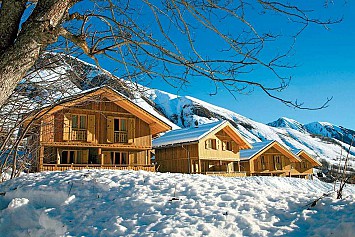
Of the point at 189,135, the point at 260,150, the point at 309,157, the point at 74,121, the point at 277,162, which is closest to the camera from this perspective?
the point at 74,121

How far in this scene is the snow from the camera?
86.8 feet

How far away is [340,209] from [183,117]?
94.3 m

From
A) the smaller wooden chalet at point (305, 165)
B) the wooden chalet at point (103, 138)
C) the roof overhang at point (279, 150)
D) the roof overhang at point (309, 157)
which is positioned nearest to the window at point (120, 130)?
the wooden chalet at point (103, 138)

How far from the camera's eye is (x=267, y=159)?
38312mm

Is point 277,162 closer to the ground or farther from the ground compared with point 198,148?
closer to the ground

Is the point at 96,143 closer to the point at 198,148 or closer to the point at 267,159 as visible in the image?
the point at 198,148

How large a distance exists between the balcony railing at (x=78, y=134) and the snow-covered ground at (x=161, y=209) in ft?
41.2

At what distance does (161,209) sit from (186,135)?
2179 cm

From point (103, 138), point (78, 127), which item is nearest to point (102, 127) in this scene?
point (103, 138)

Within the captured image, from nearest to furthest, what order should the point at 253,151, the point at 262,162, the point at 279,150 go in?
the point at 253,151, the point at 262,162, the point at 279,150

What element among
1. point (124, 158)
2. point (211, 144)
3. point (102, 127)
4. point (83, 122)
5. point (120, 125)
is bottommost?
point (124, 158)

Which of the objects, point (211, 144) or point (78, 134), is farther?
point (211, 144)

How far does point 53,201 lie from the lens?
688 centimetres

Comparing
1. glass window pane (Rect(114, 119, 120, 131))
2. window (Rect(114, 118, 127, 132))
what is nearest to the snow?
window (Rect(114, 118, 127, 132))
